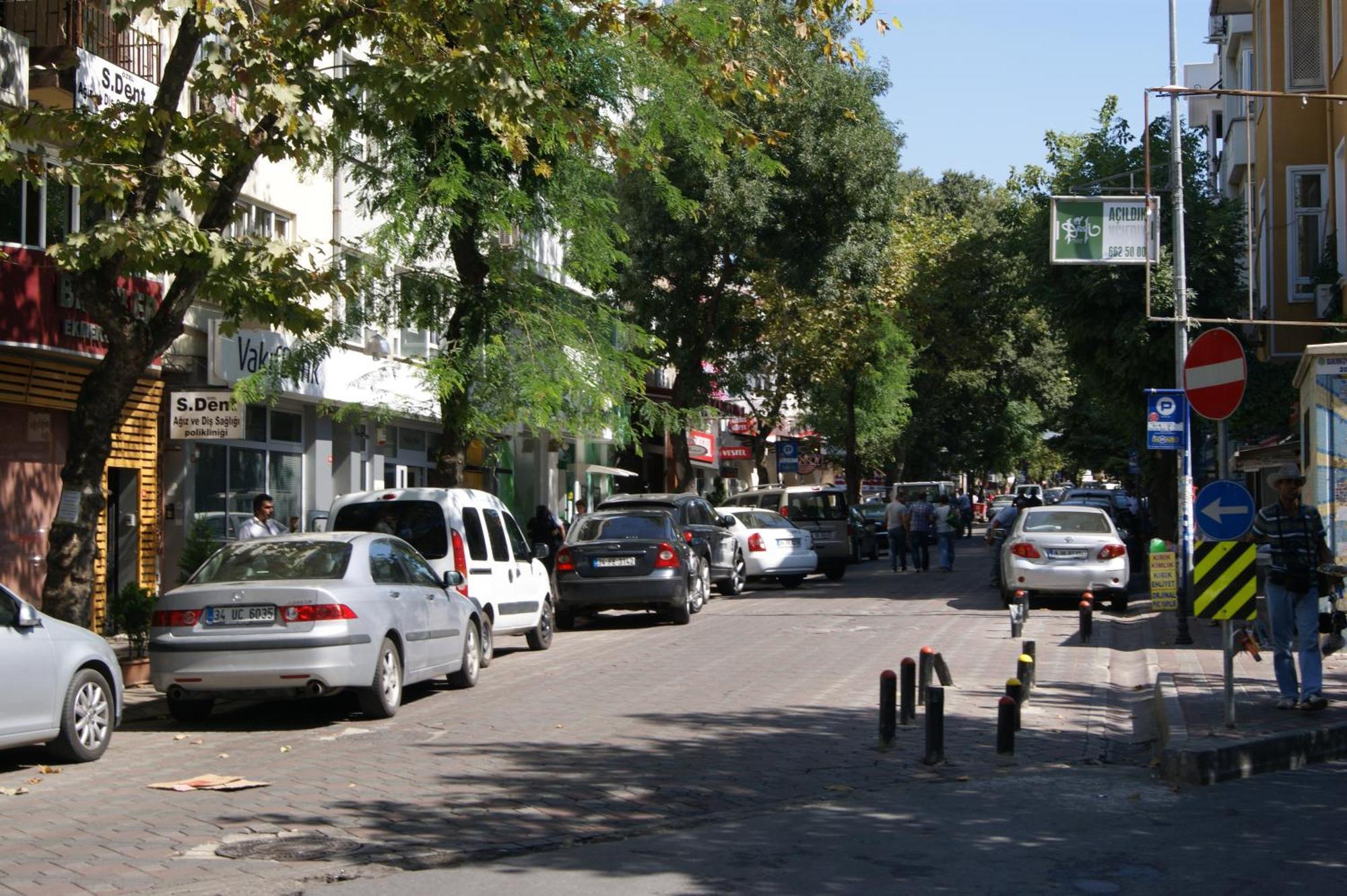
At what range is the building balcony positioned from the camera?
699 inches

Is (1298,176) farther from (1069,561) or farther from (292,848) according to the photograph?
(292,848)

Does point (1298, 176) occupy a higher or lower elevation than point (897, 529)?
higher

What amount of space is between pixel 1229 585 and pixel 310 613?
22.3 ft

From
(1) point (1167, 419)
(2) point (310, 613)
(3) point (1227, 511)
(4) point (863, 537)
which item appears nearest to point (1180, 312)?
(1) point (1167, 419)

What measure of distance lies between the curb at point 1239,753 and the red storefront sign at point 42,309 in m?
11.9

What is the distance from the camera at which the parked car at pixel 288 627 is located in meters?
11.6

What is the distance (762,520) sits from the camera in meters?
30.0

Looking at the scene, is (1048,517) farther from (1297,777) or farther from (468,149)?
(1297,777)

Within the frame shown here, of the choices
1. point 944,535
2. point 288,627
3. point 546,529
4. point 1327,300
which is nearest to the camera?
point 288,627

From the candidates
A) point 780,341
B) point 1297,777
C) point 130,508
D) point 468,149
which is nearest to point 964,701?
point 1297,777

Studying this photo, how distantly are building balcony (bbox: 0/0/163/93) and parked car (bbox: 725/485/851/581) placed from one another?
17.2 m

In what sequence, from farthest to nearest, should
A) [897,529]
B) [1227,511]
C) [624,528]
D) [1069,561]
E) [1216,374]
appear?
[897,529] < [1069,561] < [624,528] < [1216,374] < [1227,511]

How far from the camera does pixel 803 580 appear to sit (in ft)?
110

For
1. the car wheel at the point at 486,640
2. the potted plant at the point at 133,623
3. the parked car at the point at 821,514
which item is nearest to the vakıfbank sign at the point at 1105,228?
the car wheel at the point at 486,640
